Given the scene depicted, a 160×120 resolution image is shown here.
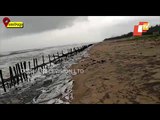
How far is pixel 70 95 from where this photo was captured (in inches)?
275

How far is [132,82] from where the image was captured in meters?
7.28
